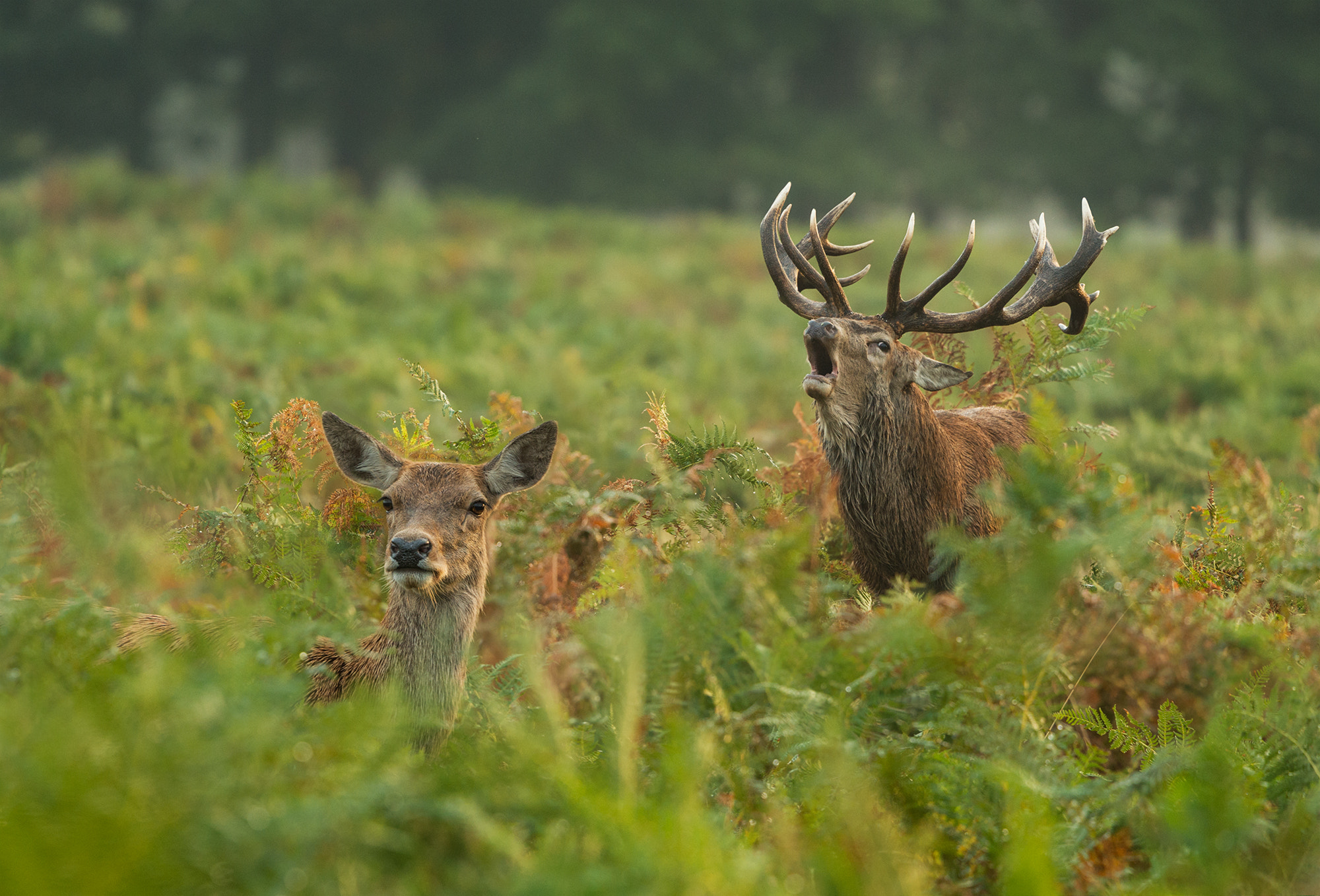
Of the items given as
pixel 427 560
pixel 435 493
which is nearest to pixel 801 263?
pixel 435 493

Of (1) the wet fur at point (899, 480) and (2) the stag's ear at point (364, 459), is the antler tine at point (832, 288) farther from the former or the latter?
(2) the stag's ear at point (364, 459)

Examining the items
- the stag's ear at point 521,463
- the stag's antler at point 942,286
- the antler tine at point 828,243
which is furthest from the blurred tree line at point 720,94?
the stag's ear at point 521,463

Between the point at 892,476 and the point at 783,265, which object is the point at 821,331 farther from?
the point at 783,265

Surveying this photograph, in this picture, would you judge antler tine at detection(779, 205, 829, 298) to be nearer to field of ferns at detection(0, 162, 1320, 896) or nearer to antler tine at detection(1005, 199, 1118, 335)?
field of ferns at detection(0, 162, 1320, 896)

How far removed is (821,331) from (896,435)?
1.78 feet

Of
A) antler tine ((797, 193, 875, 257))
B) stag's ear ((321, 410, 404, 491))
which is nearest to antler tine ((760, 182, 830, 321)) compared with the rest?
antler tine ((797, 193, 875, 257))

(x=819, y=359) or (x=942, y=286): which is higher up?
(x=942, y=286)

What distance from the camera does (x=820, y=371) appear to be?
5.23 meters

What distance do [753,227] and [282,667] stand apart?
76.0ft

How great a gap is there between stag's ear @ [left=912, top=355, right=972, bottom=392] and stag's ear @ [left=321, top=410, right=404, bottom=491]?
2.25 meters

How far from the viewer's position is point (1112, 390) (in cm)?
1272

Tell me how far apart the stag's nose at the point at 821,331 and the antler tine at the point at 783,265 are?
51 centimetres

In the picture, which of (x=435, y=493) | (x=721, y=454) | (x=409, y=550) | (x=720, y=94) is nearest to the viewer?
(x=409, y=550)

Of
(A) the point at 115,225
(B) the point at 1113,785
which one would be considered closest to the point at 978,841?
(B) the point at 1113,785
